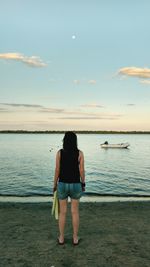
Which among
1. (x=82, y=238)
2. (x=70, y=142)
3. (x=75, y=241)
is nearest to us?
(x=70, y=142)

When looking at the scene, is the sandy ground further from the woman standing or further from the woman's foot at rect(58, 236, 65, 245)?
the woman standing

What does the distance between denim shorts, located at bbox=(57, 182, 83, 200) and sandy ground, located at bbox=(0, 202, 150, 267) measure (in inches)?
47.8

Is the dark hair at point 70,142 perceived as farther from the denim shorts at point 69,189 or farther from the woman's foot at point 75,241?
the woman's foot at point 75,241

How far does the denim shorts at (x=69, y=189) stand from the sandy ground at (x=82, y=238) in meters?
1.21

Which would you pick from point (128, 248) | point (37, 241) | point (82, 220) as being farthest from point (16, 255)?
point (82, 220)

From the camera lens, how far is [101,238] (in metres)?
8.54

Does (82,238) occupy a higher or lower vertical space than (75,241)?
lower

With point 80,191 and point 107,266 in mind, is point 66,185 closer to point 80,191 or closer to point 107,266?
point 80,191

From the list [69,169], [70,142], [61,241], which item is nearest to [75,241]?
[61,241]

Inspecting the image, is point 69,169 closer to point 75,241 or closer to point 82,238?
point 75,241

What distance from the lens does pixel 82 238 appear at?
8.54 m

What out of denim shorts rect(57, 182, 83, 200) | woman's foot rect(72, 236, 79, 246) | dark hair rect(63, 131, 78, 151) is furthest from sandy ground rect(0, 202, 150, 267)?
dark hair rect(63, 131, 78, 151)

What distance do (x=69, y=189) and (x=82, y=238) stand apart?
171 cm

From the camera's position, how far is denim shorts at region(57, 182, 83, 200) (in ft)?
24.8
